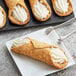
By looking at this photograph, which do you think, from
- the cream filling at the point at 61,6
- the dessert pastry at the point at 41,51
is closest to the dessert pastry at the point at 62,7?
the cream filling at the point at 61,6

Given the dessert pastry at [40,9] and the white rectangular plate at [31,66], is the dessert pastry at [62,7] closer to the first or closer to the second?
the dessert pastry at [40,9]

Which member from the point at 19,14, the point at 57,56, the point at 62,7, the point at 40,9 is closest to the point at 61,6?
the point at 62,7

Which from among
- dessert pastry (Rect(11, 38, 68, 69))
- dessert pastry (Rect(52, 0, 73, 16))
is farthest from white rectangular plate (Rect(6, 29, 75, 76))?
dessert pastry (Rect(52, 0, 73, 16))

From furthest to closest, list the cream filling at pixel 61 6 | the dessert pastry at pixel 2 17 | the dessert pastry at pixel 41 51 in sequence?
the cream filling at pixel 61 6 → the dessert pastry at pixel 2 17 → the dessert pastry at pixel 41 51

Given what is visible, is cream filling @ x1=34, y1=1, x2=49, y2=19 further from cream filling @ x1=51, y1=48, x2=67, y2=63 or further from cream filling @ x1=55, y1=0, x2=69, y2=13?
cream filling @ x1=51, y1=48, x2=67, y2=63

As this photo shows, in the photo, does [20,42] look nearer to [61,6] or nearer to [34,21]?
[34,21]

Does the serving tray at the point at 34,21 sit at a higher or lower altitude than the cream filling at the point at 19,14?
lower

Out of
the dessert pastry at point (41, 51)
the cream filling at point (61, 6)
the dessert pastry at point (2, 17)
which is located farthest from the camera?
the cream filling at point (61, 6)
